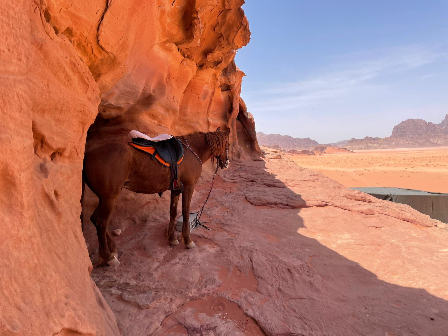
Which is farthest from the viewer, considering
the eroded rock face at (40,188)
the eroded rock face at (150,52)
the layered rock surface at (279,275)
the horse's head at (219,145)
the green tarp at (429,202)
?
the green tarp at (429,202)

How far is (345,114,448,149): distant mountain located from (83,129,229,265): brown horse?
146 meters

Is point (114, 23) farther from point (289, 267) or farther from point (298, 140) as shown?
point (298, 140)

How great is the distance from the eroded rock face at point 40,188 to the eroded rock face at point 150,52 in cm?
94

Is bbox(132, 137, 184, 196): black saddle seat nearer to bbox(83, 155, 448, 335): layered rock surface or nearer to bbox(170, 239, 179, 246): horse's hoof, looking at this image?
bbox(170, 239, 179, 246): horse's hoof

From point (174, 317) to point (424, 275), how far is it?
4.31 m

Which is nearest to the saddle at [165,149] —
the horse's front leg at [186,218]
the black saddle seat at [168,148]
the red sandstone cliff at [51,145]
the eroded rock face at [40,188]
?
the black saddle seat at [168,148]

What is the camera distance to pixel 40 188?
2.07 metres

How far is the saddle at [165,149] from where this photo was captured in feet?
14.6

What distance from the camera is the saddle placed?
4.46 metres

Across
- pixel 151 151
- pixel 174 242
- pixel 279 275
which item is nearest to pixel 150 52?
pixel 151 151

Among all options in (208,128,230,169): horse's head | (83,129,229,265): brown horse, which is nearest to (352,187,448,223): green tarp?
(208,128,230,169): horse's head

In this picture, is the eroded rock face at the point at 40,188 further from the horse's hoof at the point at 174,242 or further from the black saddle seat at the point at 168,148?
the horse's hoof at the point at 174,242

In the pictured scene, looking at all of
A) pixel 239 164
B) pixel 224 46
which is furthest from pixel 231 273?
pixel 239 164

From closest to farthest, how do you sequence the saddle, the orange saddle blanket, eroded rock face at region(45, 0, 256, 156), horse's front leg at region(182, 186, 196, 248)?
eroded rock face at region(45, 0, 256, 156)
the orange saddle blanket
the saddle
horse's front leg at region(182, 186, 196, 248)
